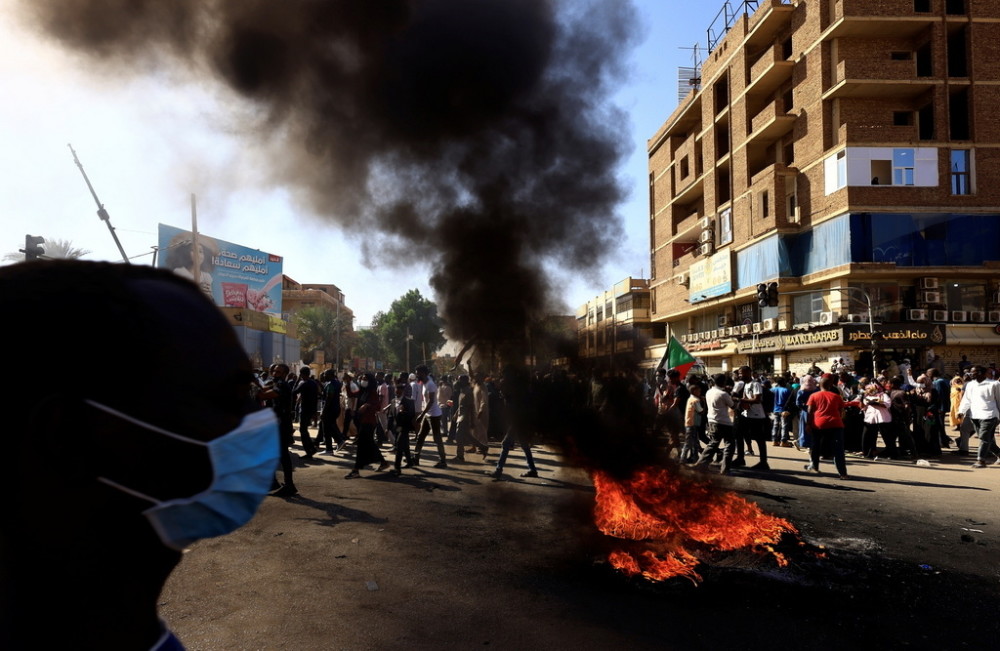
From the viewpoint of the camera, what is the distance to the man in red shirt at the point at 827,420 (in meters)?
9.26

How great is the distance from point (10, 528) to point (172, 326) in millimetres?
321

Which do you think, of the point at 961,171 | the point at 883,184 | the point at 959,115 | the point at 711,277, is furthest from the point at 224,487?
the point at 711,277

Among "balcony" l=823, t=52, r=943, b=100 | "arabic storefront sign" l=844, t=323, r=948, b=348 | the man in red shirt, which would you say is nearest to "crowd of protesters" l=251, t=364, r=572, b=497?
the man in red shirt

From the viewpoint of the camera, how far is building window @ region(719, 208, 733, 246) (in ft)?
107

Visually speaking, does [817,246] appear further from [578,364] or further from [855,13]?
[578,364]

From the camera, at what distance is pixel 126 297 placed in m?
0.87

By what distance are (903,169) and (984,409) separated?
18.2 m

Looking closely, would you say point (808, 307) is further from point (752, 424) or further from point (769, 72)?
point (752, 424)

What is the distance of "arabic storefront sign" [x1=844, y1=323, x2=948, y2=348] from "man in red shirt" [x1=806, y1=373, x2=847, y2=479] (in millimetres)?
16811

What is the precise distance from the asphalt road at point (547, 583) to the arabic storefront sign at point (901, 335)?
60.9 ft

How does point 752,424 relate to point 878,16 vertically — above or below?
below

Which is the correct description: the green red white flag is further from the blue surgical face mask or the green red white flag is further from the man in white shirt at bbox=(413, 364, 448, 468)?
the blue surgical face mask

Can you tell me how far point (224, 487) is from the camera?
96cm

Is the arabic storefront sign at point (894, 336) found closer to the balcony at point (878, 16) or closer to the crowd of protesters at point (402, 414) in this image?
the balcony at point (878, 16)
